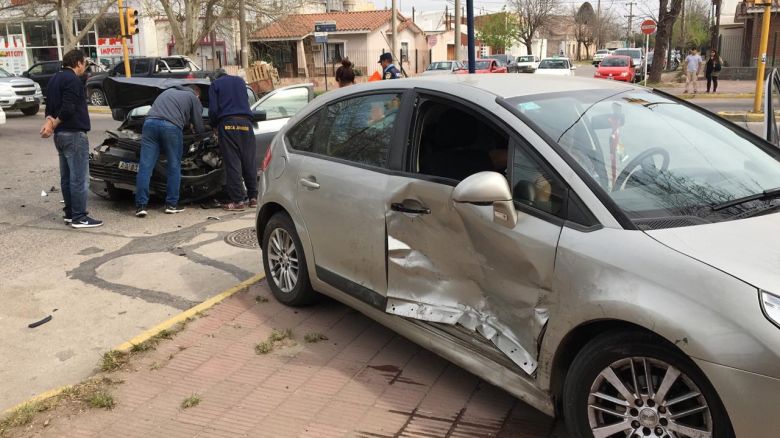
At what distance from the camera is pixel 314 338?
14.0 feet

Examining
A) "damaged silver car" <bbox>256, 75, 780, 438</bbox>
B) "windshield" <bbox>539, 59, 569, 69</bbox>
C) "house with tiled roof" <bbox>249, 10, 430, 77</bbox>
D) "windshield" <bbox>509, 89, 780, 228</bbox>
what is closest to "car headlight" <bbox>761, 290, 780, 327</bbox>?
"damaged silver car" <bbox>256, 75, 780, 438</bbox>

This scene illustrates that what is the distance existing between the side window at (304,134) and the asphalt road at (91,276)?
1480 mm

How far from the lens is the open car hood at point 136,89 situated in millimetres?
8070

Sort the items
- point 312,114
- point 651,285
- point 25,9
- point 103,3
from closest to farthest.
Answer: point 651,285 < point 312,114 < point 25,9 < point 103,3

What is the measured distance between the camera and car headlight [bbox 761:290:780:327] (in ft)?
7.18

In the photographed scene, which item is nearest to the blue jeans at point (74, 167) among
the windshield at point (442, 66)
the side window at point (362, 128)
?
the side window at point (362, 128)

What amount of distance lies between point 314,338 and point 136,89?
5345 mm

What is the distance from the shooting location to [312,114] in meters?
4.61

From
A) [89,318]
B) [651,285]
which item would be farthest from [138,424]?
[651,285]

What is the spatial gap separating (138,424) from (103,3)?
3547 centimetres

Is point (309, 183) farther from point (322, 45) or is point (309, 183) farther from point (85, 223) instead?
point (322, 45)

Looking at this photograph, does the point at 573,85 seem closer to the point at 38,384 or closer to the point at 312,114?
the point at 312,114

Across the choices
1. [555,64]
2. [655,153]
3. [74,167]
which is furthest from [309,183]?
[555,64]

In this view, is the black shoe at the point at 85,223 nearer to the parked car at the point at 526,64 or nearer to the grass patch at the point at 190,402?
the grass patch at the point at 190,402
